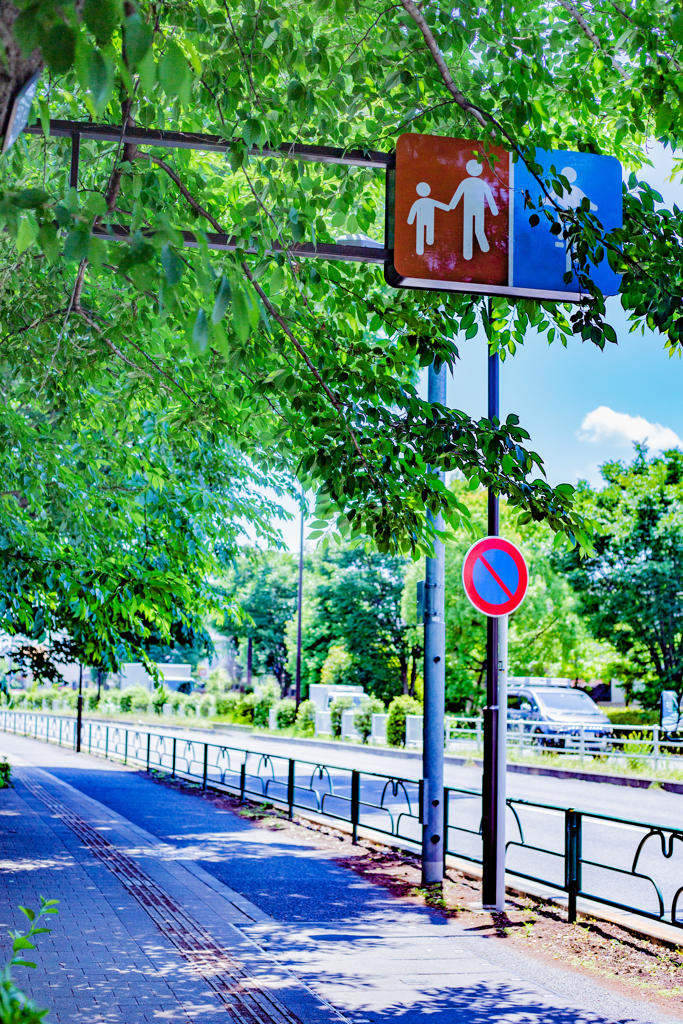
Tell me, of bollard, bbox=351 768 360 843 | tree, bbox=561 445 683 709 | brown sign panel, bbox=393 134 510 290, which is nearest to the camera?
brown sign panel, bbox=393 134 510 290

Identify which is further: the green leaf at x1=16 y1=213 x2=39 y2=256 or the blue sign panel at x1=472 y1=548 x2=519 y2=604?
the blue sign panel at x1=472 y1=548 x2=519 y2=604

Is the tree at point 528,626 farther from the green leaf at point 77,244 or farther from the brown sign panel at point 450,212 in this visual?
the green leaf at point 77,244

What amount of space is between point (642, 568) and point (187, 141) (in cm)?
2562

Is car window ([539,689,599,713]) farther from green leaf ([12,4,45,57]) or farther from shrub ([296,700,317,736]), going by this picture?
green leaf ([12,4,45,57])

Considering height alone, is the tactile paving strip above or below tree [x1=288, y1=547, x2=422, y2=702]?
below

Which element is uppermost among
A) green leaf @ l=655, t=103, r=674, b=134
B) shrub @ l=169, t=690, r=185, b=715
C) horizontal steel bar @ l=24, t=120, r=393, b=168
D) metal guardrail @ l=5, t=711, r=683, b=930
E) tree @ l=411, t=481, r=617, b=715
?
green leaf @ l=655, t=103, r=674, b=134

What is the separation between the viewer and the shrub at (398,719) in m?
32.2

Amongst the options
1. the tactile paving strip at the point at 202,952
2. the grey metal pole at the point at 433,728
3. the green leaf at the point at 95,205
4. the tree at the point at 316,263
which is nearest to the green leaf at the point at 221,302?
the green leaf at the point at 95,205

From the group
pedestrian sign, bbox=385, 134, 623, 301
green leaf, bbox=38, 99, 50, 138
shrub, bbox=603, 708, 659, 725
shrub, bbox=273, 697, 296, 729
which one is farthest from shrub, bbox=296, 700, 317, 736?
green leaf, bbox=38, 99, 50, 138

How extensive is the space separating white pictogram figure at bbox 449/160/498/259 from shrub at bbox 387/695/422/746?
28.8 meters

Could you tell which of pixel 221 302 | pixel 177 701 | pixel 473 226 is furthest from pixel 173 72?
pixel 177 701

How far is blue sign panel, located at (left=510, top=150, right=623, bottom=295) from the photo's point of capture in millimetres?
4461

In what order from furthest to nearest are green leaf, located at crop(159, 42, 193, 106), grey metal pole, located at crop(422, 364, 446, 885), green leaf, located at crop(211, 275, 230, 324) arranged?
grey metal pole, located at crop(422, 364, 446, 885) < green leaf, located at crop(211, 275, 230, 324) < green leaf, located at crop(159, 42, 193, 106)

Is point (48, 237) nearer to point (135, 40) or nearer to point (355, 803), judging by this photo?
point (135, 40)
